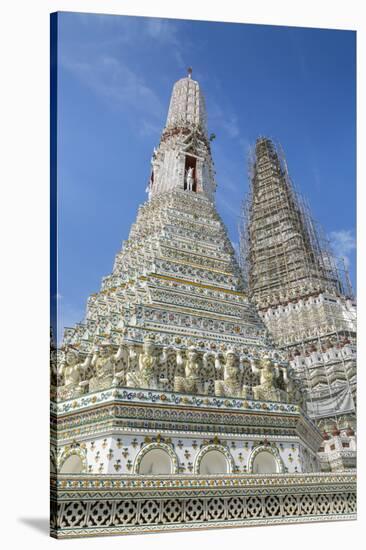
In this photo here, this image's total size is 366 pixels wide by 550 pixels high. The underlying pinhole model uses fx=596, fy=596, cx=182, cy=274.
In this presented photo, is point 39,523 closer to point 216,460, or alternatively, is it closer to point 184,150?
point 216,460

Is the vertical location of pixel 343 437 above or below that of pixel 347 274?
below

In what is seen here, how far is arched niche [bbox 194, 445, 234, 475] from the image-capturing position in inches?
528

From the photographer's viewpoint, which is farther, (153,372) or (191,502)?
(153,372)

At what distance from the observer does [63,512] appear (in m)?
10.7

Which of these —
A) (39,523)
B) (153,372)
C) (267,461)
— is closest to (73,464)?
(39,523)

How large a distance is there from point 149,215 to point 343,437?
1068 centimetres

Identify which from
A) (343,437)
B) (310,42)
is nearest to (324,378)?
(343,437)

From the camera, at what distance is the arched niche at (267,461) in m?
13.9

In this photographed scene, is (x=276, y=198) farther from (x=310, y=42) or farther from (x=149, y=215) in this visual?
(x=310, y=42)

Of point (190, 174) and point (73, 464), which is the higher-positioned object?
point (190, 174)

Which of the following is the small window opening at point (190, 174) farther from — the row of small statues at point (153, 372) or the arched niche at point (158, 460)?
the arched niche at point (158, 460)

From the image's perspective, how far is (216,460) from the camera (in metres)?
13.6

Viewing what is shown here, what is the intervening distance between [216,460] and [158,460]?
1495mm

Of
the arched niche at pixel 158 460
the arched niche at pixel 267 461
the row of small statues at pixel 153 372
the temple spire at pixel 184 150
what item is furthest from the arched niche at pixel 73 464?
the temple spire at pixel 184 150
